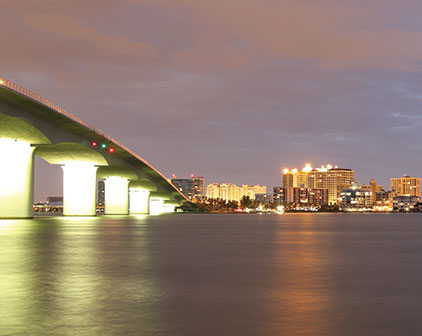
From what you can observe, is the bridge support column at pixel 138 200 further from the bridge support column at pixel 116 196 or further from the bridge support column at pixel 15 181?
the bridge support column at pixel 15 181

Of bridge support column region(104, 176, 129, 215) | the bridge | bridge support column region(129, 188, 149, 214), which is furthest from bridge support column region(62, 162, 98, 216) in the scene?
bridge support column region(129, 188, 149, 214)

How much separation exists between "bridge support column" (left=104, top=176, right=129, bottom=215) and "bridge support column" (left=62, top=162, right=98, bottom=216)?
27622 millimetres

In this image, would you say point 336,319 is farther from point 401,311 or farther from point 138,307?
point 138,307

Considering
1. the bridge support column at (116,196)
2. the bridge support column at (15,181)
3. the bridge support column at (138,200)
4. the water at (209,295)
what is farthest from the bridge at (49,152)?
the bridge support column at (138,200)

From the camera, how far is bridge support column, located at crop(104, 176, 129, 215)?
129500mm

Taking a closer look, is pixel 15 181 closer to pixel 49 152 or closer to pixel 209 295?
pixel 49 152

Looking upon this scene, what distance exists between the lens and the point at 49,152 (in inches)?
3597

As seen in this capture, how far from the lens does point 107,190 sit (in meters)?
134

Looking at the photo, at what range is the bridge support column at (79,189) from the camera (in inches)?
3883

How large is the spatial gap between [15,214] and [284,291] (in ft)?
214

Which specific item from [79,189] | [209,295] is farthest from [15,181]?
[209,295]

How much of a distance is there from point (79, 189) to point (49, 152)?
10006 millimetres

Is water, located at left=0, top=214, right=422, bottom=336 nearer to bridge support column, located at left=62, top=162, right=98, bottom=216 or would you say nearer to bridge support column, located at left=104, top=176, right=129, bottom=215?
bridge support column, located at left=62, top=162, right=98, bottom=216

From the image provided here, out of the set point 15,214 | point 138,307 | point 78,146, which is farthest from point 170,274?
point 78,146
